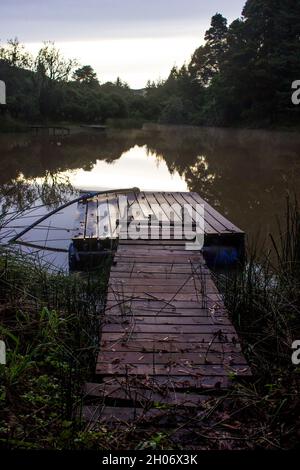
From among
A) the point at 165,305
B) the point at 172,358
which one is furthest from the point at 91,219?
the point at 172,358

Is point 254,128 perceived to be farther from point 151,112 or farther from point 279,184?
point 279,184

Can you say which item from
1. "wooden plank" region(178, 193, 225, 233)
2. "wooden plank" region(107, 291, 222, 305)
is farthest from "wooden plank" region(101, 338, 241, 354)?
"wooden plank" region(178, 193, 225, 233)

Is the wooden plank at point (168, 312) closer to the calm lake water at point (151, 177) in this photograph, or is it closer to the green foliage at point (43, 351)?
the green foliage at point (43, 351)

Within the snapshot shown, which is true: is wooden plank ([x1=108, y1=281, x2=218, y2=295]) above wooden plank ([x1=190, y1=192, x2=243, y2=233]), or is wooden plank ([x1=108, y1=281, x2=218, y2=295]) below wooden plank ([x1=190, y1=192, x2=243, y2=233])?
A: below

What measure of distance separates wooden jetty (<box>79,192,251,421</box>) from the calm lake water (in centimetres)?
94

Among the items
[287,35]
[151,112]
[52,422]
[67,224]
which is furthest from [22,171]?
[151,112]

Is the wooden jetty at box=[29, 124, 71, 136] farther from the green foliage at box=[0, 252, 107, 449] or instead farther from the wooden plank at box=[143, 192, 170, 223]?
the green foliage at box=[0, 252, 107, 449]

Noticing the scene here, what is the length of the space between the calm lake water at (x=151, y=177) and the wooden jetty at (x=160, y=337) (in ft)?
3.10

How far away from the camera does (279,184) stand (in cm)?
1110

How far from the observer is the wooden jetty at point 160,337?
2268mm

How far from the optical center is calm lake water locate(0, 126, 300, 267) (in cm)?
701

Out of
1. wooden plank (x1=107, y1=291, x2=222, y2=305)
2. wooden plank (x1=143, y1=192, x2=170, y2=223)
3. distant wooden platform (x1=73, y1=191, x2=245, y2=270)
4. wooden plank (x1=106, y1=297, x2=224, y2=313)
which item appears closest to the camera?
wooden plank (x1=106, y1=297, x2=224, y2=313)
